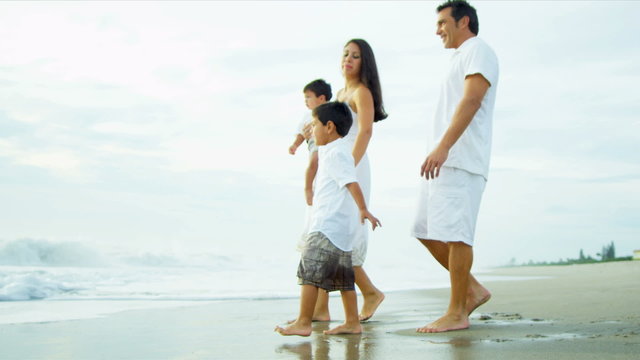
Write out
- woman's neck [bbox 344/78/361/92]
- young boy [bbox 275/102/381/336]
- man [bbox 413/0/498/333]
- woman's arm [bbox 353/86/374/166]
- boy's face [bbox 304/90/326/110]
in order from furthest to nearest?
boy's face [bbox 304/90/326/110] < woman's neck [bbox 344/78/361/92] < woman's arm [bbox 353/86/374/166] < man [bbox 413/0/498/333] < young boy [bbox 275/102/381/336]

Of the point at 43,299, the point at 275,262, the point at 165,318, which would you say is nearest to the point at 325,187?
the point at 165,318

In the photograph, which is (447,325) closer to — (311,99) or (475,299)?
(475,299)

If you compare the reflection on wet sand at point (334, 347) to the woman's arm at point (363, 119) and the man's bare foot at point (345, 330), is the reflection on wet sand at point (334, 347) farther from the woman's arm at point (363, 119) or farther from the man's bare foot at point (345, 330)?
the woman's arm at point (363, 119)

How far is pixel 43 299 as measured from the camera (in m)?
6.38

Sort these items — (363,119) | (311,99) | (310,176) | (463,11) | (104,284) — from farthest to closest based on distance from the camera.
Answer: (104,284)
(311,99)
(310,176)
(363,119)
(463,11)

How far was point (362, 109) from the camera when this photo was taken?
4.29m

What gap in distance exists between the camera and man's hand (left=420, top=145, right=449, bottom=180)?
3.59 metres

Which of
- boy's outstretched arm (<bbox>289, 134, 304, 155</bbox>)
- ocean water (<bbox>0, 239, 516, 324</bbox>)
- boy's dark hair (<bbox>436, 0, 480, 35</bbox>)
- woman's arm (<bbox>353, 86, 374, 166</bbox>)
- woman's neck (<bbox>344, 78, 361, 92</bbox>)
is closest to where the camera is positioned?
boy's dark hair (<bbox>436, 0, 480, 35</bbox>)

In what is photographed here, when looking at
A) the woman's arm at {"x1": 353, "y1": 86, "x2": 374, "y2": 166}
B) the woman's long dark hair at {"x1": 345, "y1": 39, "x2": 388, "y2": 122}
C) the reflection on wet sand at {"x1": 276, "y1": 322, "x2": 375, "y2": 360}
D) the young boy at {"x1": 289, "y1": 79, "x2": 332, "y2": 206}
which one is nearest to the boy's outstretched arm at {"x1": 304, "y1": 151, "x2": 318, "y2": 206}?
the young boy at {"x1": 289, "y1": 79, "x2": 332, "y2": 206}

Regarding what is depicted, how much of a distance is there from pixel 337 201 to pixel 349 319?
633 mm

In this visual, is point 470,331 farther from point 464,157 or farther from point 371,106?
point 371,106

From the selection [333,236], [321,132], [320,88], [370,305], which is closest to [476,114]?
[321,132]

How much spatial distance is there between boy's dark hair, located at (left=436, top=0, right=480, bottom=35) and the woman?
656mm

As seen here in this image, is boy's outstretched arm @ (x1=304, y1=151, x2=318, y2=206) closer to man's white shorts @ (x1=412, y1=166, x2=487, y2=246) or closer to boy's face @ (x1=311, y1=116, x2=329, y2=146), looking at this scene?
boy's face @ (x1=311, y1=116, x2=329, y2=146)
